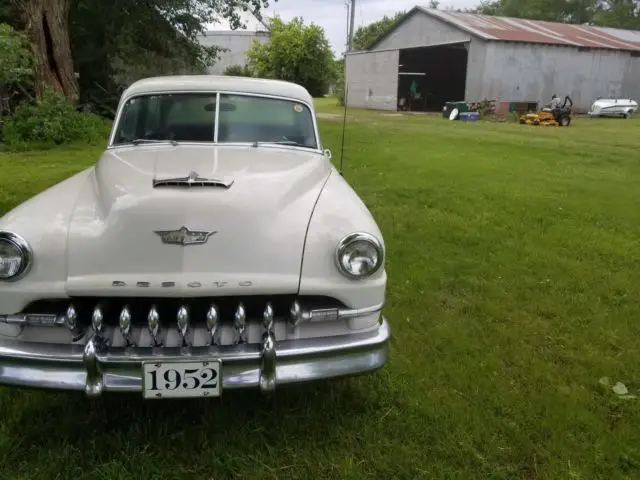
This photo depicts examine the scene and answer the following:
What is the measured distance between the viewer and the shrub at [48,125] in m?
12.3

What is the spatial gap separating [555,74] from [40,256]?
2889 centimetres

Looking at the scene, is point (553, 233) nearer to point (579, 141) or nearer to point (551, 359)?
point (551, 359)

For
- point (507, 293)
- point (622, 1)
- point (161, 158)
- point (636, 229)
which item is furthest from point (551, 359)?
point (622, 1)

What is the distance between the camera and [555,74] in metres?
27.5

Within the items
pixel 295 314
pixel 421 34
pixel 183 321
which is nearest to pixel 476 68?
pixel 421 34

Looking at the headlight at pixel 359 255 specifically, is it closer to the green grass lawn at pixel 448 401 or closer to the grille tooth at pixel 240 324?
the grille tooth at pixel 240 324

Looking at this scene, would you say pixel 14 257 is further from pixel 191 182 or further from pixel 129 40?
pixel 129 40

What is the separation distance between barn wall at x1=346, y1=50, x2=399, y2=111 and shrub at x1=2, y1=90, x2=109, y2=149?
1815 cm

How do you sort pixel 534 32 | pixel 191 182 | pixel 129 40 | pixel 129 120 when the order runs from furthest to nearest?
pixel 534 32 → pixel 129 40 → pixel 129 120 → pixel 191 182

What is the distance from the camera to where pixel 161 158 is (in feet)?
11.2

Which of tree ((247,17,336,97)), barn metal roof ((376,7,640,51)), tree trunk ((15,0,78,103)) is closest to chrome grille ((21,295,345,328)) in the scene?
tree trunk ((15,0,78,103))

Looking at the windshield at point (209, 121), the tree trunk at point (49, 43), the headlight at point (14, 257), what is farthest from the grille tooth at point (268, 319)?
the tree trunk at point (49, 43)

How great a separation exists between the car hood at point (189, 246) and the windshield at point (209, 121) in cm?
102

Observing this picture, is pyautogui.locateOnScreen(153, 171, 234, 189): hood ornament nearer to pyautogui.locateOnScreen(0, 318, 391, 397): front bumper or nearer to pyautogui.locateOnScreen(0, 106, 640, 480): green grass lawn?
pyautogui.locateOnScreen(0, 318, 391, 397): front bumper
